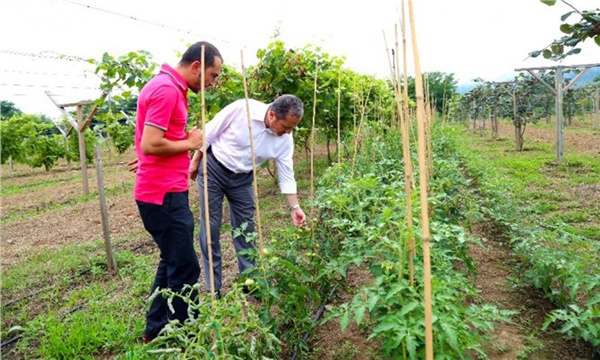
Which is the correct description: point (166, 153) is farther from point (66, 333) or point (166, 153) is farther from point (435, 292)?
point (66, 333)

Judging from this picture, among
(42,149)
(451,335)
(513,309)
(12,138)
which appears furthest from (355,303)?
(12,138)

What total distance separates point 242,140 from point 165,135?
83cm

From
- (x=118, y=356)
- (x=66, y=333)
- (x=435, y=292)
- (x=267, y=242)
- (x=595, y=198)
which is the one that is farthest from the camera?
(x=595, y=198)

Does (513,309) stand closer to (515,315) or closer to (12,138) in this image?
(515,315)

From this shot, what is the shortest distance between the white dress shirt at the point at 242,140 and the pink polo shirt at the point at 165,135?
0.69 metres

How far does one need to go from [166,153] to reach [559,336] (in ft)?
7.89

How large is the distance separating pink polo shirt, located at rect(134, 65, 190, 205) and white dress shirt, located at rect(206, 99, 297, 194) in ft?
2.26

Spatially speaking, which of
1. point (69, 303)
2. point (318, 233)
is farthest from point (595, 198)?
point (69, 303)

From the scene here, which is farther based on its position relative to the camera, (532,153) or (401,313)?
(532,153)

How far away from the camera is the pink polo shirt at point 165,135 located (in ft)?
7.35

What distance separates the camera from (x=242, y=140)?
3104 millimetres

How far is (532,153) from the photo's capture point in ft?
37.1

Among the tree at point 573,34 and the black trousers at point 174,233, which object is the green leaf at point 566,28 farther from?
the black trousers at point 174,233

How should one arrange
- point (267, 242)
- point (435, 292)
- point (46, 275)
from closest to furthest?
point (435, 292), point (46, 275), point (267, 242)
